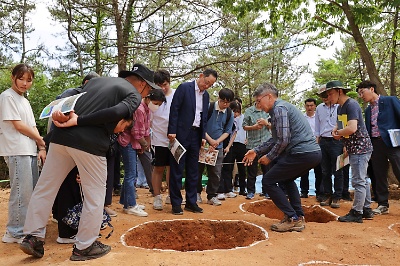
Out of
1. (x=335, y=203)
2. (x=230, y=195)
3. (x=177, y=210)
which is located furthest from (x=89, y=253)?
(x=335, y=203)

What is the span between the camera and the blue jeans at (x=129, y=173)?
562 cm

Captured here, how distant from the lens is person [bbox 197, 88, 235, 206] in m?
6.71

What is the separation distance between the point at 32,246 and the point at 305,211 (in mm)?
4689

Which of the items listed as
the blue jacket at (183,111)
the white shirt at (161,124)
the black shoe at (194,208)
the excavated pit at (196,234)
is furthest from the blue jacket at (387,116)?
the white shirt at (161,124)

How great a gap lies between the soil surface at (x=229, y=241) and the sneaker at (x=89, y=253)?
0.06 metres

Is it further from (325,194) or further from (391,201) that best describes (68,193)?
(391,201)

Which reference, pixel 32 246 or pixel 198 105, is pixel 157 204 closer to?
pixel 198 105

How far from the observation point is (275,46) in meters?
20.4

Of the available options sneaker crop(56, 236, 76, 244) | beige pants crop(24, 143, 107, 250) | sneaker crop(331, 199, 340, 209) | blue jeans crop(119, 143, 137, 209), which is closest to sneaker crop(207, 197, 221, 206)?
blue jeans crop(119, 143, 137, 209)

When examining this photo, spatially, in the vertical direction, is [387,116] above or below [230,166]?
above

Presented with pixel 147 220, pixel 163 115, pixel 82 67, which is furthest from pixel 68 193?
pixel 82 67

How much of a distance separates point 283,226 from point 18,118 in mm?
3371

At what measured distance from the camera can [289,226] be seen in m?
4.82

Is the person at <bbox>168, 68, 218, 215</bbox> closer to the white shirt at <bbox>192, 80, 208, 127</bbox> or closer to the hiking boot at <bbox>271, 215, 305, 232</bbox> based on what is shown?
the white shirt at <bbox>192, 80, 208, 127</bbox>
